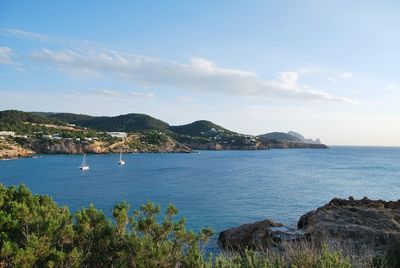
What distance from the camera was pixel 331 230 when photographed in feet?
86.8

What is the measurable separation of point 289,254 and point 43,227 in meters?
6.72

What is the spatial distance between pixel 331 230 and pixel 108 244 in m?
20.6

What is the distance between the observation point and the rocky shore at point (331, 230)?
961 inches

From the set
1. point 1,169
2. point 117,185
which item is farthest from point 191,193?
point 1,169

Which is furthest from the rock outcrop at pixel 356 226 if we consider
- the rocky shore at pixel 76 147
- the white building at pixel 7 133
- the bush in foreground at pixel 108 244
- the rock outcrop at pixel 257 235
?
the white building at pixel 7 133

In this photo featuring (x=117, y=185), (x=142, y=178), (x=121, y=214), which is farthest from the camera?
(x=142, y=178)

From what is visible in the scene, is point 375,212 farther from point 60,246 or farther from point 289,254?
point 60,246

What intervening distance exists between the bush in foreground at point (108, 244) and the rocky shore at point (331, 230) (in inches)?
606

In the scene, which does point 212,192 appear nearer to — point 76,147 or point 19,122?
point 76,147

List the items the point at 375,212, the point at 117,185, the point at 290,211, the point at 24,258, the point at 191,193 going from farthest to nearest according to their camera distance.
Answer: the point at 117,185 < the point at 191,193 < the point at 290,211 < the point at 375,212 < the point at 24,258

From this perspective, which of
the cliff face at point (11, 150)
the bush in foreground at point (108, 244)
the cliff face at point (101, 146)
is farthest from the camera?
the cliff face at point (101, 146)

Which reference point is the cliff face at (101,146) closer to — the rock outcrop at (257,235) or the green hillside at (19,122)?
the green hillside at (19,122)

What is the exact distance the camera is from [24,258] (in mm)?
8039

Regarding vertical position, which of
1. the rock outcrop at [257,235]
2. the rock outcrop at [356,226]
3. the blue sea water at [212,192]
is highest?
the rock outcrop at [356,226]
